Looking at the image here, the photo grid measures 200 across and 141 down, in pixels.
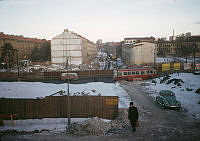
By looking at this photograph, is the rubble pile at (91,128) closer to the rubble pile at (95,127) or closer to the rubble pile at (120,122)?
the rubble pile at (95,127)

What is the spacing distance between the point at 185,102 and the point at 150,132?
8.83m

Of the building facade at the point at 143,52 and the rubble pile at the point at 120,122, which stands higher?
the building facade at the point at 143,52

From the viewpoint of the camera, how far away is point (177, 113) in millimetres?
17031

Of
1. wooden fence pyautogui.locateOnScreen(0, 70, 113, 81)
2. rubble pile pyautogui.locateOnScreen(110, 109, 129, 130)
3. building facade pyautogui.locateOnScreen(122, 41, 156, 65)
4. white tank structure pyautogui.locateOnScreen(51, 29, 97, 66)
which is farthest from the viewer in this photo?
white tank structure pyautogui.locateOnScreen(51, 29, 97, 66)

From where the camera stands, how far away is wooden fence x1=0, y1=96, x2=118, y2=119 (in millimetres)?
15617

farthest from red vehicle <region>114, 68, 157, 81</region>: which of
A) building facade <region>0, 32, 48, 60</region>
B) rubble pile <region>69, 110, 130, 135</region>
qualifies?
building facade <region>0, 32, 48, 60</region>

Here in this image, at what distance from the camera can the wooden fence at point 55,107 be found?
15.6 metres

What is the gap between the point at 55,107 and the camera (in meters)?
15.8

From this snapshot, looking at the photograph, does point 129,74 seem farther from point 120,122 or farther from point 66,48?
point 66,48

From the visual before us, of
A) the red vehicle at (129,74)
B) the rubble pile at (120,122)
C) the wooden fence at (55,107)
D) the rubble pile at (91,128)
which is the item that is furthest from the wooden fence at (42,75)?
the rubble pile at (91,128)

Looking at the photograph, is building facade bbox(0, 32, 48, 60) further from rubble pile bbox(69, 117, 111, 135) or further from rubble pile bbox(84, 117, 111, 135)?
rubble pile bbox(84, 117, 111, 135)

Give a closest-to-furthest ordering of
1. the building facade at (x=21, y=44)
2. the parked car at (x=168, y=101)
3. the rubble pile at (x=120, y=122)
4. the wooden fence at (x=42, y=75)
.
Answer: the rubble pile at (x=120, y=122) → the parked car at (x=168, y=101) → the wooden fence at (x=42, y=75) → the building facade at (x=21, y=44)

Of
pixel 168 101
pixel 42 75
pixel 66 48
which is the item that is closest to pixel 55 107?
pixel 168 101

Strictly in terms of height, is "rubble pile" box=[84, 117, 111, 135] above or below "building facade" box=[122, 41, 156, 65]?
below
